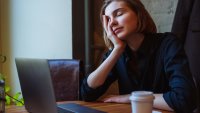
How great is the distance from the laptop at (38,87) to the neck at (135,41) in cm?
48

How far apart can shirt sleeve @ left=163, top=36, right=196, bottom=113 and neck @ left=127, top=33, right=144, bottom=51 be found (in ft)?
0.58

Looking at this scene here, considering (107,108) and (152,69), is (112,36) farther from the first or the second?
(107,108)

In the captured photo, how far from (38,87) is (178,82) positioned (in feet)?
1.97

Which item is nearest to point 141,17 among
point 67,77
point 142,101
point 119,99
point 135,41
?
point 135,41

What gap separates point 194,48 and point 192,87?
24.0 inches

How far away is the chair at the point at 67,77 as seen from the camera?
6.54 ft

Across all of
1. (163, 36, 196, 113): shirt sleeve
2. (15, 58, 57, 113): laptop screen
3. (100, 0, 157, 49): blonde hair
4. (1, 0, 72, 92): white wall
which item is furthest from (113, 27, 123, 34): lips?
(1, 0, 72, 92): white wall

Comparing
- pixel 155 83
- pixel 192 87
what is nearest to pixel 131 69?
pixel 155 83

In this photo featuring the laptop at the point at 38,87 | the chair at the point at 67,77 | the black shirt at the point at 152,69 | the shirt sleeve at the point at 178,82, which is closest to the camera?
the laptop at the point at 38,87

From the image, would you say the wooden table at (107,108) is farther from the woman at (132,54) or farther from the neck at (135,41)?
the neck at (135,41)

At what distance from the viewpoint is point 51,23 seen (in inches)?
105

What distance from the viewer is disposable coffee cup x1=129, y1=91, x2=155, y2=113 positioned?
1066 mm

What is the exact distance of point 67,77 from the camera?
2.02 metres

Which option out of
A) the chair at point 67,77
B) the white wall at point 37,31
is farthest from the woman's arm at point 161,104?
the white wall at point 37,31
